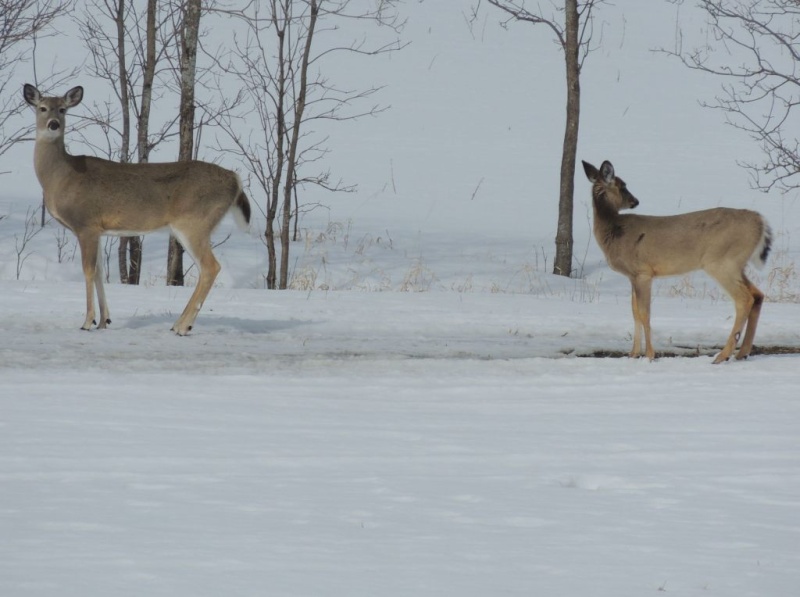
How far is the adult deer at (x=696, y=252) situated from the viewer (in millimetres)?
9211

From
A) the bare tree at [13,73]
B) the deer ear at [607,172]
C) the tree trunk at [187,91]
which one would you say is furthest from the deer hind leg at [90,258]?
the bare tree at [13,73]

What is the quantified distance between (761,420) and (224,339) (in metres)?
4.61

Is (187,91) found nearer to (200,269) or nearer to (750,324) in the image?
(200,269)

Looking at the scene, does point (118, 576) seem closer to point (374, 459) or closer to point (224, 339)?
point (374, 459)

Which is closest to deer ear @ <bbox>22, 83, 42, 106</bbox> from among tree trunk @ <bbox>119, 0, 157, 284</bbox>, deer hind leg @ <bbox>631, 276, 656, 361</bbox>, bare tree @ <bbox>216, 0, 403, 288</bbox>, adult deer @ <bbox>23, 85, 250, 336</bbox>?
adult deer @ <bbox>23, 85, 250, 336</bbox>

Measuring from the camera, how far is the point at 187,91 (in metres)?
14.3

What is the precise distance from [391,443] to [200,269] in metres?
4.86

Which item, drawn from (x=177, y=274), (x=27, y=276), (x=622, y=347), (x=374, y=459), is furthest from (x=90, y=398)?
(x=27, y=276)

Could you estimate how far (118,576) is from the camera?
12.0 feet

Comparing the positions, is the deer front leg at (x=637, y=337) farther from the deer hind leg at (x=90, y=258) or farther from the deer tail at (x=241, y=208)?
the deer hind leg at (x=90, y=258)

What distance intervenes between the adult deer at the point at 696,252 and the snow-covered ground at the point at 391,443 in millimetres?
458

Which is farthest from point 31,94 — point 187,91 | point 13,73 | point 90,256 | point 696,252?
point 13,73

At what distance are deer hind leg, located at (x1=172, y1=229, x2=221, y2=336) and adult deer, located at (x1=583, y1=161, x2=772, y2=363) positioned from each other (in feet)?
10.7

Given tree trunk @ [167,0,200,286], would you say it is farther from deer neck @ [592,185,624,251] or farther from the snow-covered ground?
deer neck @ [592,185,624,251]
